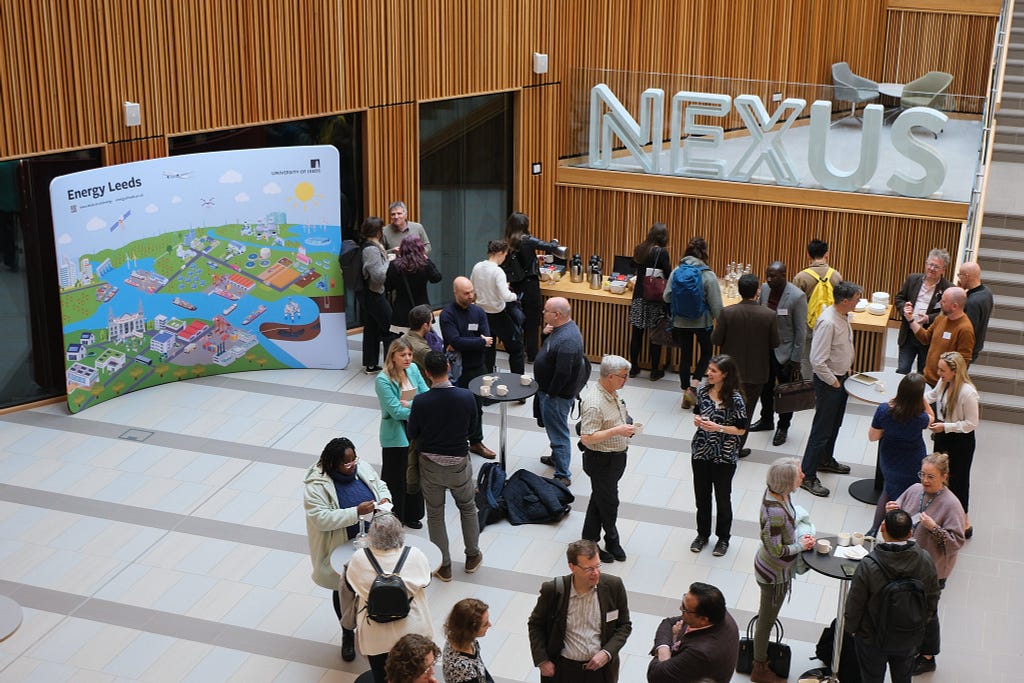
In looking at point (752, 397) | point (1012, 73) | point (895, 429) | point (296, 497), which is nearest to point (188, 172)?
point (296, 497)

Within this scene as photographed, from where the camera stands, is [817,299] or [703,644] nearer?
[703,644]

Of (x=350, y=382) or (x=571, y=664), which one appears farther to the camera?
(x=350, y=382)

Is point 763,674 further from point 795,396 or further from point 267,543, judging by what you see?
point 267,543

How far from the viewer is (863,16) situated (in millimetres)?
19312

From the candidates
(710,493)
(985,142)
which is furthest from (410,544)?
(985,142)

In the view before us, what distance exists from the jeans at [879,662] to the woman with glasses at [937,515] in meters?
0.67

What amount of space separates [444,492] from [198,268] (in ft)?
15.3

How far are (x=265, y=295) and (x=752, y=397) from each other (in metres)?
4.94

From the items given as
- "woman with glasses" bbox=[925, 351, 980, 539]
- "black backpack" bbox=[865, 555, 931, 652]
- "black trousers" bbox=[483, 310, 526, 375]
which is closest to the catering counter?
"black trousers" bbox=[483, 310, 526, 375]

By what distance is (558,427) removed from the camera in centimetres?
945

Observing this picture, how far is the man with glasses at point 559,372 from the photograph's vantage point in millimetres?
9000

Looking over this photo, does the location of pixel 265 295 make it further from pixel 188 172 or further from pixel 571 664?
pixel 571 664

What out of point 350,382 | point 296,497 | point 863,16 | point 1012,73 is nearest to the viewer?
point 296,497

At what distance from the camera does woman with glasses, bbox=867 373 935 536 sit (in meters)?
7.93
